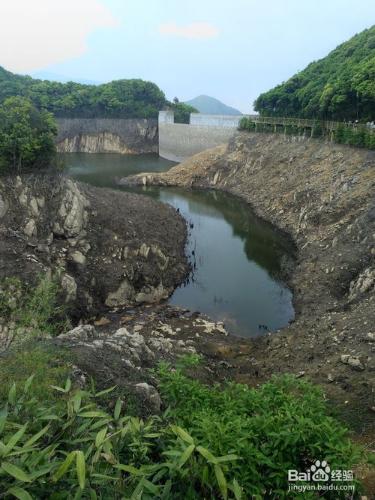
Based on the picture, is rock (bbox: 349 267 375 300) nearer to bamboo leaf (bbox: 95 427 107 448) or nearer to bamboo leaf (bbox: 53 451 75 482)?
bamboo leaf (bbox: 95 427 107 448)

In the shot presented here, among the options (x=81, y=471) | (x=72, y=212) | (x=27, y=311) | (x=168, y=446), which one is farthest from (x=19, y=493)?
(x=72, y=212)

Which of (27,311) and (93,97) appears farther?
(93,97)

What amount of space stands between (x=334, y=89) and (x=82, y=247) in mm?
35111

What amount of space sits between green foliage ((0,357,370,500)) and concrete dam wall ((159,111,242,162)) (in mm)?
61184

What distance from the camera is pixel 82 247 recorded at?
2398cm

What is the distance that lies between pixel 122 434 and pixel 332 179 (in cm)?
3489

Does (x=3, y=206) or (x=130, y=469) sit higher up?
(x=3, y=206)

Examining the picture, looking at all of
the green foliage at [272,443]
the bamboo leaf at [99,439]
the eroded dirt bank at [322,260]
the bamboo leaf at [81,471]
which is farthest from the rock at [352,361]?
the bamboo leaf at [81,471]

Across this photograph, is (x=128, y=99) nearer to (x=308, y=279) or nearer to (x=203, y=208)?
(x=203, y=208)

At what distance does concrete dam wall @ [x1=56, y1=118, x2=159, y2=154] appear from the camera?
299ft

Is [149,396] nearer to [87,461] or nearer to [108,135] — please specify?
[87,461]

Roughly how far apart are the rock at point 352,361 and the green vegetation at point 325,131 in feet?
84.8

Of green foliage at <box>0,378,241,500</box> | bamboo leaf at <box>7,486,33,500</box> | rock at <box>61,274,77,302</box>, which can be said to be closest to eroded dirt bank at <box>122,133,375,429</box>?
rock at <box>61,274,77,302</box>

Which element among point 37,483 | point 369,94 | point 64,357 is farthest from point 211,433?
point 369,94
